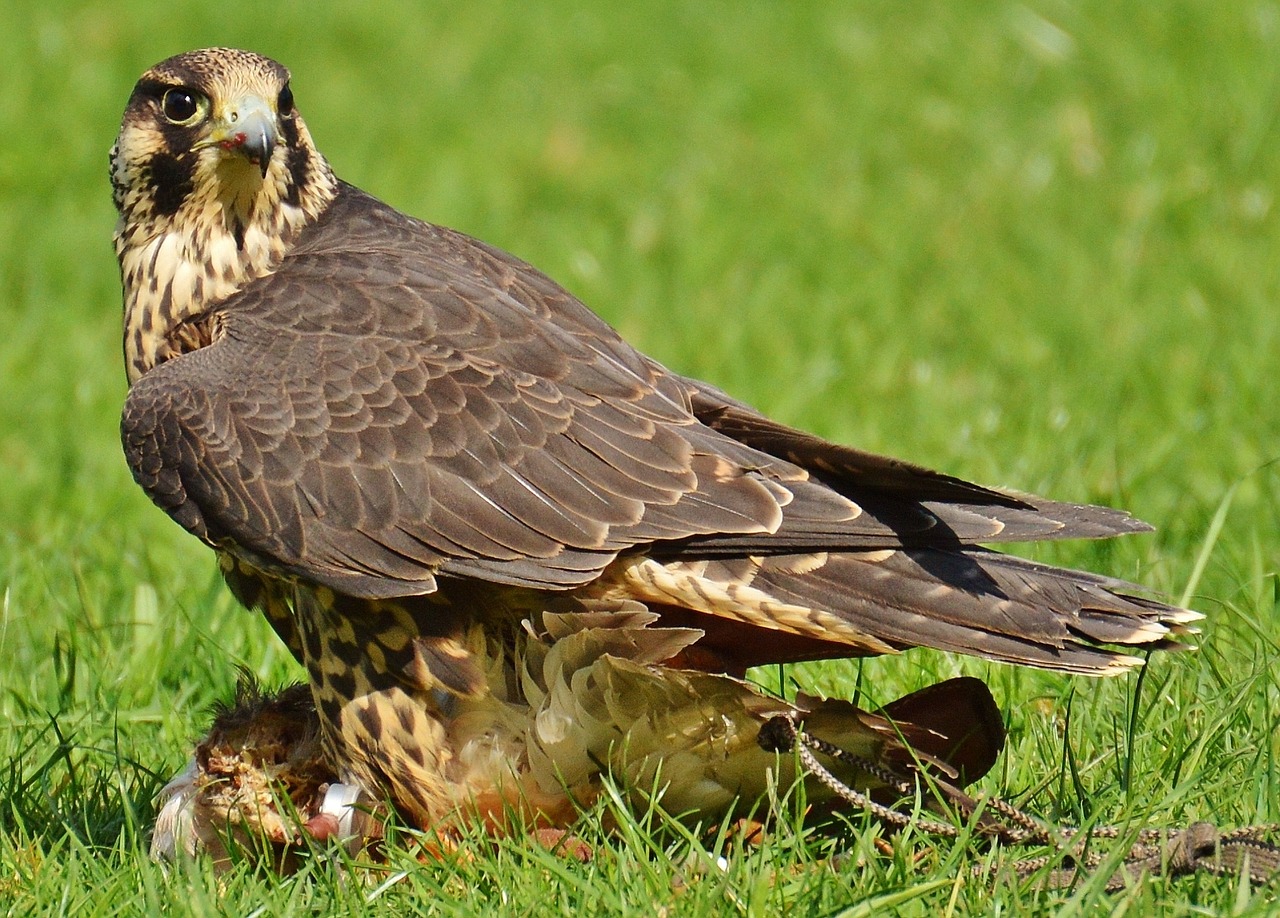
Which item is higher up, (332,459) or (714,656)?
(332,459)

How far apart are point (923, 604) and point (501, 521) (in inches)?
31.8

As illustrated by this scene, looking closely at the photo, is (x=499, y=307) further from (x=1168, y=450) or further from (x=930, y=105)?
(x=930, y=105)

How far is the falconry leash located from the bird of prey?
22 centimetres

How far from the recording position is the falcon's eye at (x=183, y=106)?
4.01 m

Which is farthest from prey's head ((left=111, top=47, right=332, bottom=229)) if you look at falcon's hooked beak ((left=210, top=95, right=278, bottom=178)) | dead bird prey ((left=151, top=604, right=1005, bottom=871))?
dead bird prey ((left=151, top=604, right=1005, bottom=871))

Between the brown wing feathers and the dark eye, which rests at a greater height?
the dark eye

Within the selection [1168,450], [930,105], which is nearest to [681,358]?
[1168,450]

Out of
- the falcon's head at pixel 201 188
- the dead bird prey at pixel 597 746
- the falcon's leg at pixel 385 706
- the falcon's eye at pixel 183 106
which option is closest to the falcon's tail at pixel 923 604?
the dead bird prey at pixel 597 746

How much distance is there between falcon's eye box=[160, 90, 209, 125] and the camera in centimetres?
401

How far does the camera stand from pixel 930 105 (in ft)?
30.1

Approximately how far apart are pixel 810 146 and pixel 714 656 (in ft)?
19.1

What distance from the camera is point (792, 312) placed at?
293 inches

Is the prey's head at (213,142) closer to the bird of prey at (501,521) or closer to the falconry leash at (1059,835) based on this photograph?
the bird of prey at (501,521)

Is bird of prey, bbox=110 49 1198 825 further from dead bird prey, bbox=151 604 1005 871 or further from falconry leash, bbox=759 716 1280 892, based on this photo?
falconry leash, bbox=759 716 1280 892
